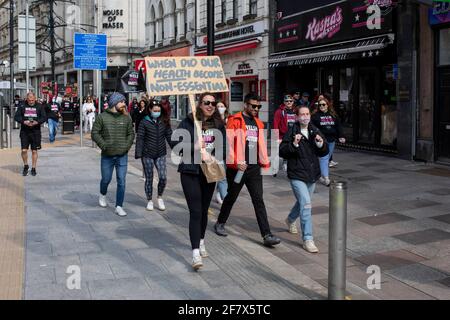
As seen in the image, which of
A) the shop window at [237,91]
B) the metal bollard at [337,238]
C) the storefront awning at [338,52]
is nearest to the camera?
the metal bollard at [337,238]

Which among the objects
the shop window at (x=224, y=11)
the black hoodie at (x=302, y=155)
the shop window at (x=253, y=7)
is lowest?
the black hoodie at (x=302, y=155)

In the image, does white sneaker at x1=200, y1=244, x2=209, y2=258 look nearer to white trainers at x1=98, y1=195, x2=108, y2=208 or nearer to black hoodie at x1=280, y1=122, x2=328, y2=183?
black hoodie at x1=280, y1=122, x2=328, y2=183

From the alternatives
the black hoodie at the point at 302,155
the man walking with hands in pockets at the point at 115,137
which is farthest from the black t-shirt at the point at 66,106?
the black hoodie at the point at 302,155

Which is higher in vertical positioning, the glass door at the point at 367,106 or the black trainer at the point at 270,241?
the glass door at the point at 367,106

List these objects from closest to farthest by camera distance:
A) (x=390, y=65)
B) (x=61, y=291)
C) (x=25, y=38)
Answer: (x=61, y=291) < (x=390, y=65) < (x=25, y=38)

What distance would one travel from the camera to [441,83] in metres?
13.2

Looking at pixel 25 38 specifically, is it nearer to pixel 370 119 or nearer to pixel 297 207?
pixel 370 119

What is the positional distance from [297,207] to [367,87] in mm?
10364

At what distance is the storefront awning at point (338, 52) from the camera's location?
14766 mm

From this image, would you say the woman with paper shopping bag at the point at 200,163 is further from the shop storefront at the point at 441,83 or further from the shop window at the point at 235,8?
the shop window at the point at 235,8

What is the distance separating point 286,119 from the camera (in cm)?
1164

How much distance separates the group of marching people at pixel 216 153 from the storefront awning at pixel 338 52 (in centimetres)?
790

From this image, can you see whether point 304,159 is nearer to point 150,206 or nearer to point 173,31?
point 150,206

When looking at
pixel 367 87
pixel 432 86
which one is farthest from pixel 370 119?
pixel 432 86
